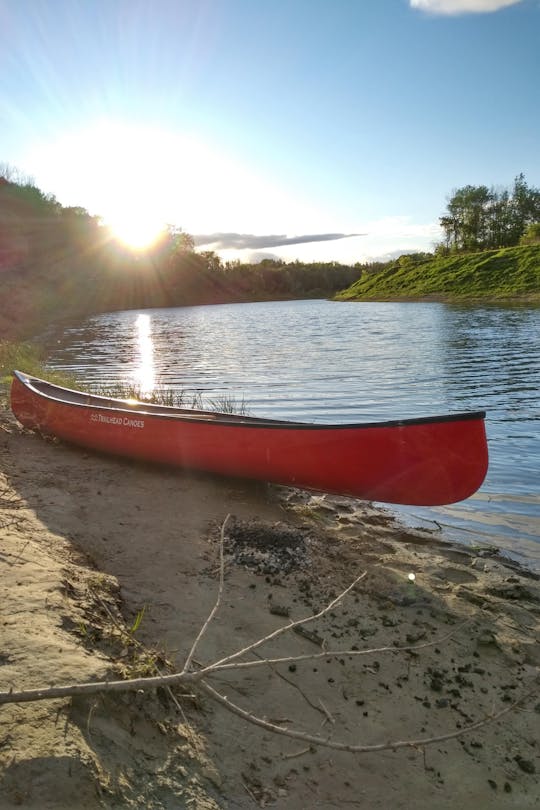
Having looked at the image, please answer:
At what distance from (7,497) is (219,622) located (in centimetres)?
234

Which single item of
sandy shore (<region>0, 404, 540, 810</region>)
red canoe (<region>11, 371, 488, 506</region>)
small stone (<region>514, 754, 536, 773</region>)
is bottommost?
small stone (<region>514, 754, 536, 773</region>)

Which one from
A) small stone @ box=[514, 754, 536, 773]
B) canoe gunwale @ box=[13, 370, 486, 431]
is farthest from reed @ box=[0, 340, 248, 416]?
small stone @ box=[514, 754, 536, 773]

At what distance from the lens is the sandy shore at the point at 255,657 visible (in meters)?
2.20

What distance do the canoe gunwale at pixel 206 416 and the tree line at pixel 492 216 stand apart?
6628 centimetres

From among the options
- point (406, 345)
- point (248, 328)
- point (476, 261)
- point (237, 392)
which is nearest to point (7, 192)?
point (248, 328)

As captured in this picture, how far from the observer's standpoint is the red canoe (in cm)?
502

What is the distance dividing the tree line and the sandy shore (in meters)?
69.0

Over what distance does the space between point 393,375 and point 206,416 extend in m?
8.19

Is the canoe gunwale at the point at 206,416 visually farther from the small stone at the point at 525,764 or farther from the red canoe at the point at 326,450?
the small stone at the point at 525,764

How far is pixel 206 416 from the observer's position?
752 cm

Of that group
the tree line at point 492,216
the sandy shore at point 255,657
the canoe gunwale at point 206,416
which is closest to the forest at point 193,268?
the tree line at point 492,216

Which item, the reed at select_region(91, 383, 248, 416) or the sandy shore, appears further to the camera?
the reed at select_region(91, 383, 248, 416)

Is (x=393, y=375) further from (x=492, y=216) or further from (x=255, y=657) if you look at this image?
(x=492, y=216)

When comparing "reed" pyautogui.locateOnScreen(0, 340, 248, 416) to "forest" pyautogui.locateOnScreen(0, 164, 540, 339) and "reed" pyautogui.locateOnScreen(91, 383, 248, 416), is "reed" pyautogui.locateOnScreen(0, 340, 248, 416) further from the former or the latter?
"forest" pyautogui.locateOnScreen(0, 164, 540, 339)
